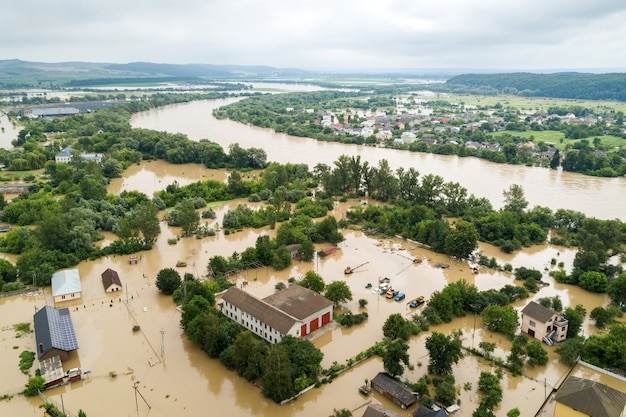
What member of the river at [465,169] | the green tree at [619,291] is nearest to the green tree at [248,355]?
the green tree at [619,291]

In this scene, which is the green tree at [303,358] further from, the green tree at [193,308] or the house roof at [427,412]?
the green tree at [193,308]

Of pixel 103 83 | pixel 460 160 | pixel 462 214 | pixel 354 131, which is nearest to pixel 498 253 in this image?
pixel 462 214

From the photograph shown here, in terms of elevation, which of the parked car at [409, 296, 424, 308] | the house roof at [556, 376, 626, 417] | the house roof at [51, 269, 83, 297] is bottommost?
the parked car at [409, 296, 424, 308]

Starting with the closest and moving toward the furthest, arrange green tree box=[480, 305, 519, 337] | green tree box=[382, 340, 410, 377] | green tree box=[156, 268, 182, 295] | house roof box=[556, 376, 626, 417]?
house roof box=[556, 376, 626, 417], green tree box=[382, 340, 410, 377], green tree box=[480, 305, 519, 337], green tree box=[156, 268, 182, 295]

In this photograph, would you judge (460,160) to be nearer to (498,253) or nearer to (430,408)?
(498,253)

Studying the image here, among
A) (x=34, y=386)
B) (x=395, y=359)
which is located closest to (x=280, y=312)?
(x=395, y=359)

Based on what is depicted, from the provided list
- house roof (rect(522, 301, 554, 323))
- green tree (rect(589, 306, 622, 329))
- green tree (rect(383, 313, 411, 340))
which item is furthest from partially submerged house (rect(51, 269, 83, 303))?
green tree (rect(589, 306, 622, 329))

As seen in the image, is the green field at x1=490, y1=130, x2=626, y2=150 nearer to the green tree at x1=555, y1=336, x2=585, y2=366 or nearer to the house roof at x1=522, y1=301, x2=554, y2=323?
the house roof at x1=522, y1=301, x2=554, y2=323
